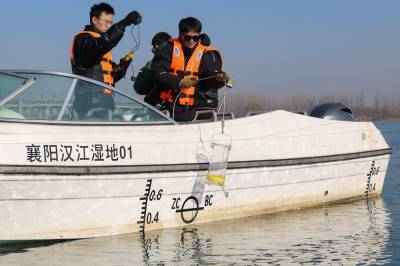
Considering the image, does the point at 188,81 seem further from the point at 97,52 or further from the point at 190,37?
the point at 97,52

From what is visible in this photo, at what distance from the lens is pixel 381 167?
11.0 metres

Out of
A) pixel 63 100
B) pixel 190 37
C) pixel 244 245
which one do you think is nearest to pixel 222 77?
pixel 190 37

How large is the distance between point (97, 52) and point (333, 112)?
392 centimetres

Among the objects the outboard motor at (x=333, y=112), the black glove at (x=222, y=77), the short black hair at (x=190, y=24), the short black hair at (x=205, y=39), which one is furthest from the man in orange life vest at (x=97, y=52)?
the outboard motor at (x=333, y=112)

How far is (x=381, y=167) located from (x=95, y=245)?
5.23 m

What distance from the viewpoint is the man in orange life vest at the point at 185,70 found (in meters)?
8.69

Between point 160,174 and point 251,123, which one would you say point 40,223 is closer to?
point 160,174

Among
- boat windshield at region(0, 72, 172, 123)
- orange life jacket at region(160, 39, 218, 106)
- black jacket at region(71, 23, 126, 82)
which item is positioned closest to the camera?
boat windshield at region(0, 72, 172, 123)

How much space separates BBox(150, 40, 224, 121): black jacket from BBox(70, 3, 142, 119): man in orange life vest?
54 cm

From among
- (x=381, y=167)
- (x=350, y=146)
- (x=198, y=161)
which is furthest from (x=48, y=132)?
(x=381, y=167)

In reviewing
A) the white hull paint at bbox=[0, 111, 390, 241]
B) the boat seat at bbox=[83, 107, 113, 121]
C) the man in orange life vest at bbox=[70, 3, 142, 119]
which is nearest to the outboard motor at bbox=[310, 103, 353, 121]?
the white hull paint at bbox=[0, 111, 390, 241]

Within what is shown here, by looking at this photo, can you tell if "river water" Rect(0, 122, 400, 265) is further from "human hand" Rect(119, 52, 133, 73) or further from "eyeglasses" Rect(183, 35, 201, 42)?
"human hand" Rect(119, 52, 133, 73)

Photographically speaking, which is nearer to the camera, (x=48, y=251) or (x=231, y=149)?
(x=48, y=251)

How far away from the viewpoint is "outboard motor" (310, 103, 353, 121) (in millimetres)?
10508
